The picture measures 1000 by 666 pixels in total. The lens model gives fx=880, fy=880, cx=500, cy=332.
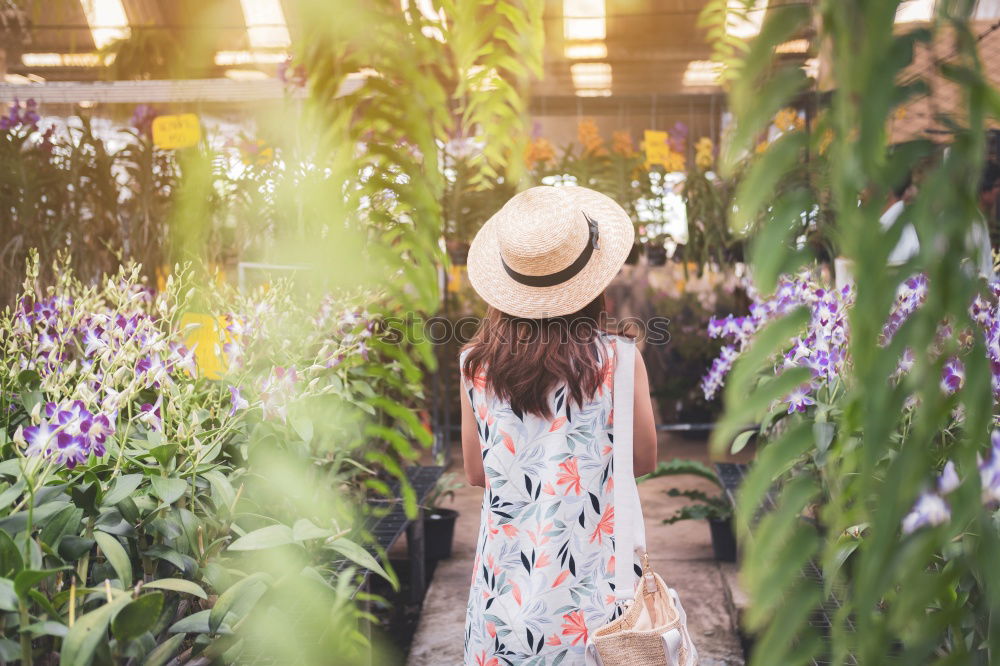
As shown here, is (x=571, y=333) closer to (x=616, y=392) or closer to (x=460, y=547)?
(x=616, y=392)

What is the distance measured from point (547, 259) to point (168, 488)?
716mm

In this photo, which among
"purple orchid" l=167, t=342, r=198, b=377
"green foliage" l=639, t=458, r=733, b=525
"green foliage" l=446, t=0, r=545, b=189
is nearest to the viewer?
"green foliage" l=446, t=0, r=545, b=189

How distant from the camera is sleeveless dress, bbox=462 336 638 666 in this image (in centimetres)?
148

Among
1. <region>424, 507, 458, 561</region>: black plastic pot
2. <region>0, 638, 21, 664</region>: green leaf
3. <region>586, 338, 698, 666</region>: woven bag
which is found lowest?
Result: <region>424, 507, 458, 561</region>: black plastic pot

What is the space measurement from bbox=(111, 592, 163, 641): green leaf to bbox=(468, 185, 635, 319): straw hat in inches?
30.8

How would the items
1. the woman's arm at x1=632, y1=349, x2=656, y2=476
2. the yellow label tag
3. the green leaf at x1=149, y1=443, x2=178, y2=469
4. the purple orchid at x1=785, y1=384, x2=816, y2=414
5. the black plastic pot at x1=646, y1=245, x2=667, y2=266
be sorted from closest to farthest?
the green leaf at x1=149, y1=443, x2=178, y2=469 < the woman's arm at x1=632, y1=349, x2=656, y2=476 < the yellow label tag < the purple orchid at x1=785, y1=384, x2=816, y2=414 < the black plastic pot at x1=646, y1=245, x2=667, y2=266

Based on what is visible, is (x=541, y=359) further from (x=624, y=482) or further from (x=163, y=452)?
(x=163, y=452)

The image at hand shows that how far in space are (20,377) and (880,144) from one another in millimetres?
1663

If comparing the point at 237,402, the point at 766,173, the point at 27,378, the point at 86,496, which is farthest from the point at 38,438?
the point at 766,173

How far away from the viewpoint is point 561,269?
1550 millimetres

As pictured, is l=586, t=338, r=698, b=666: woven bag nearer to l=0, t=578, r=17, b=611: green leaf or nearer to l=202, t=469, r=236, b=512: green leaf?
l=202, t=469, r=236, b=512: green leaf

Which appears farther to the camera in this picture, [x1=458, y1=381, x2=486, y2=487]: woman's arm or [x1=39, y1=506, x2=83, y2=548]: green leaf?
[x1=458, y1=381, x2=486, y2=487]: woman's arm

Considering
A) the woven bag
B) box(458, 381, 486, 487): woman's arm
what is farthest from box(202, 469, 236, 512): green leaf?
the woven bag

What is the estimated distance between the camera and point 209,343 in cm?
186
